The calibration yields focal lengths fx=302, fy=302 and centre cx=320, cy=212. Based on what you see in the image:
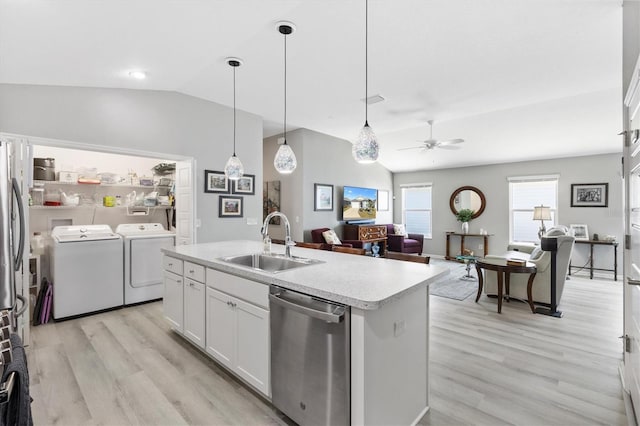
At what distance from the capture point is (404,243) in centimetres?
748

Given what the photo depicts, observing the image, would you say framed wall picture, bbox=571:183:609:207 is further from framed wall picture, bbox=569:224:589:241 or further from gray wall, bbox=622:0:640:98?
gray wall, bbox=622:0:640:98

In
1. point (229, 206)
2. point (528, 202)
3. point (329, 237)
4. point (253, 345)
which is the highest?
point (528, 202)

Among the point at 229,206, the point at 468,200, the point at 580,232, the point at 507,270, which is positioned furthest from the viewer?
the point at 468,200

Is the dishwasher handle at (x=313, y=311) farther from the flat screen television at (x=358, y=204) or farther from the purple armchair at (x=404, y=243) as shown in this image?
the purple armchair at (x=404, y=243)

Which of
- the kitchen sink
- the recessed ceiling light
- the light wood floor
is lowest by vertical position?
the light wood floor

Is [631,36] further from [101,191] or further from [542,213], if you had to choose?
[101,191]

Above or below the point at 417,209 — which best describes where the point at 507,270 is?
below

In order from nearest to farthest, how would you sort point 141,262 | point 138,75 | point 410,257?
point 410,257
point 138,75
point 141,262

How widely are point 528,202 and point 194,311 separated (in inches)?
286

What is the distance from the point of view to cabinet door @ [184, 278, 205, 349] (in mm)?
2527

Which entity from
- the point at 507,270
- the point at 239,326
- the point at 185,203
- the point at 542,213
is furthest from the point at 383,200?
the point at 239,326

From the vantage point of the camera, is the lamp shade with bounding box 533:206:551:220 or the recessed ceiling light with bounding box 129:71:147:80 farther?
the lamp shade with bounding box 533:206:551:220

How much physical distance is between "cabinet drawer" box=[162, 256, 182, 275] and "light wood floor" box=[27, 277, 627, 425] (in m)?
0.68

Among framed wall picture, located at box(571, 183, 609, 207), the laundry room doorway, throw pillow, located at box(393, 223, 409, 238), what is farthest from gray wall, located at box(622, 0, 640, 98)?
throw pillow, located at box(393, 223, 409, 238)
